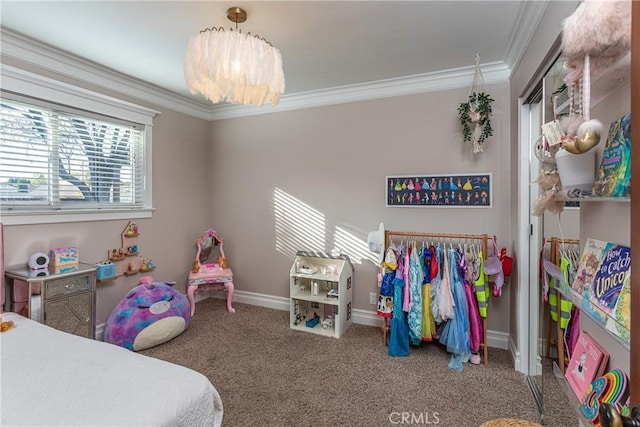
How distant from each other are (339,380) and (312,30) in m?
2.55

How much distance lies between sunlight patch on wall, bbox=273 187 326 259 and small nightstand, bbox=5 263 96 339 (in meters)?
1.84

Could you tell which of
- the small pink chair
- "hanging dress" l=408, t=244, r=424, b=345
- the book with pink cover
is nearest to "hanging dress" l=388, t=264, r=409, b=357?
"hanging dress" l=408, t=244, r=424, b=345

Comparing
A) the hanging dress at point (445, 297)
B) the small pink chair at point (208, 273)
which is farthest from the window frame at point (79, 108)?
the hanging dress at point (445, 297)

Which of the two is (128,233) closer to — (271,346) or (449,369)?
(271,346)

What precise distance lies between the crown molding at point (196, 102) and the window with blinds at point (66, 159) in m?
0.32

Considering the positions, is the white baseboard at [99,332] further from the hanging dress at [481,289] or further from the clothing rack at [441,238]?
the hanging dress at [481,289]

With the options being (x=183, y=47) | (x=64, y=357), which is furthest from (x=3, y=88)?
(x=64, y=357)

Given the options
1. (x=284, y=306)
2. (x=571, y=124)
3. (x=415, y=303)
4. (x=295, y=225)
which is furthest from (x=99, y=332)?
(x=571, y=124)

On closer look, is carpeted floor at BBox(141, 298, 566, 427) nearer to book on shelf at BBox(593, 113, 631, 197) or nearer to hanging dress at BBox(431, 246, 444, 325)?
hanging dress at BBox(431, 246, 444, 325)

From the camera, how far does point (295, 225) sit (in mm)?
3596

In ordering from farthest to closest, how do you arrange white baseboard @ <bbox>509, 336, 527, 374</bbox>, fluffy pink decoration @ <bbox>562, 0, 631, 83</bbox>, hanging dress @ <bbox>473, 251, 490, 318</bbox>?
hanging dress @ <bbox>473, 251, 490, 318</bbox>, white baseboard @ <bbox>509, 336, 527, 374</bbox>, fluffy pink decoration @ <bbox>562, 0, 631, 83</bbox>

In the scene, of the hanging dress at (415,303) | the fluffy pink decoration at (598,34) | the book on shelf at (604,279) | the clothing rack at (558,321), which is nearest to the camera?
the fluffy pink decoration at (598,34)

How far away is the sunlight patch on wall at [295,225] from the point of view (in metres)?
3.47

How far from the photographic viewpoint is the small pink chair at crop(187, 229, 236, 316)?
3.47 metres
